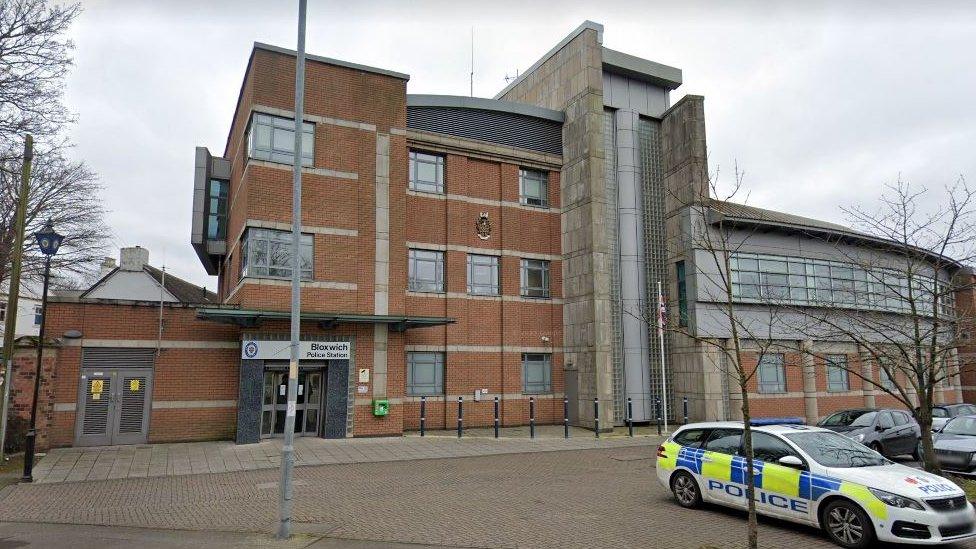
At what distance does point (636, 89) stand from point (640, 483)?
1853 cm

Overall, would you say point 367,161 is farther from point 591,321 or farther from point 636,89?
point 636,89

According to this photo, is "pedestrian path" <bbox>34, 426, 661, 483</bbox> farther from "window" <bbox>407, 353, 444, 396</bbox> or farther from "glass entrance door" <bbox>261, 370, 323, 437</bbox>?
"window" <bbox>407, 353, 444, 396</bbox>

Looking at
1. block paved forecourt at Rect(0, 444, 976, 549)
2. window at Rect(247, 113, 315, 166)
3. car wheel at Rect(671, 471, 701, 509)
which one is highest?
window at Rect(247, 113, 315, 166)

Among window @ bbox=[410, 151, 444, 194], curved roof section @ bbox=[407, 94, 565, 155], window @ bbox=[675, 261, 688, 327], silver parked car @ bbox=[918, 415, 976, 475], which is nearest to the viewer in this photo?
silver parked car @ bbox=[918, 415, 976, 475]

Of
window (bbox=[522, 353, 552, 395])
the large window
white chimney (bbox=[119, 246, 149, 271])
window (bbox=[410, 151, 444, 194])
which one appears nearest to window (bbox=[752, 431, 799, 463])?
window (bbox=[522, 353, 552, 395])

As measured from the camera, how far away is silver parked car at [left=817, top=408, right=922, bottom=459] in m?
15.8

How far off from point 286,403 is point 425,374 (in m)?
5.20

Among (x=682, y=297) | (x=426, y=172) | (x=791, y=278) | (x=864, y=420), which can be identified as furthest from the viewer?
(x=791, y=278)

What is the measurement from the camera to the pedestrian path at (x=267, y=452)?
13773 millimetres

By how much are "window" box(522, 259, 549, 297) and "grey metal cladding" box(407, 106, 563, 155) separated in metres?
4.70

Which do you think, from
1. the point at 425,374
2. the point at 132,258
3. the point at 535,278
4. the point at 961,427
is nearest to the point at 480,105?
the point at 535,278

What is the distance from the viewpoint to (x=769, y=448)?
901cm

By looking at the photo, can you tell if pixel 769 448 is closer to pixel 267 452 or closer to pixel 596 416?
pixel 596 416

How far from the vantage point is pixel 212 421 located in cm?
1802
